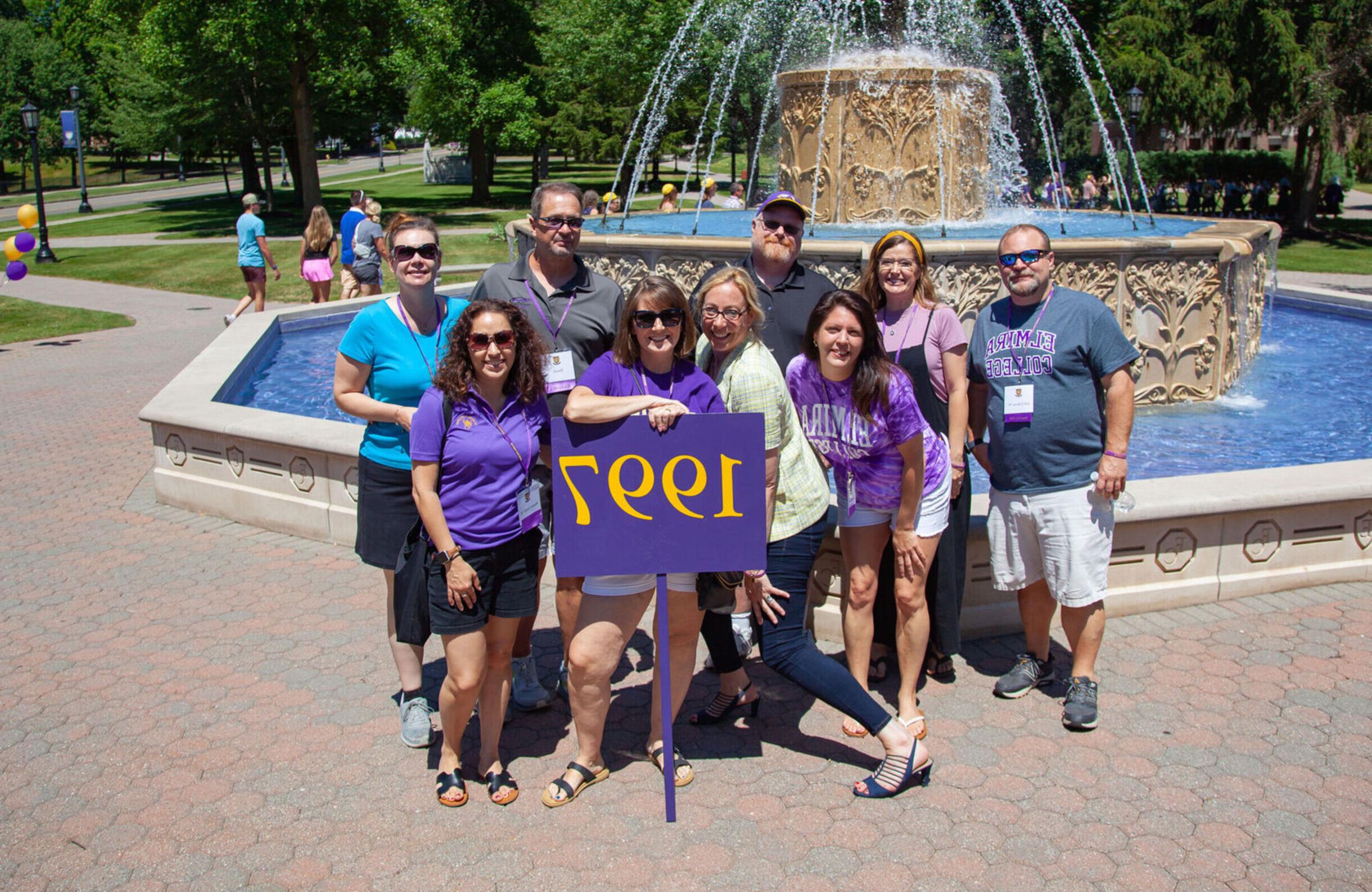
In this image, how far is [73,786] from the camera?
13.3 feet

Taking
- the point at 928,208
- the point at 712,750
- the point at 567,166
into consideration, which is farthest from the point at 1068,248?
the point at 567,166

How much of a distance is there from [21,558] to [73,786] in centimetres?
307

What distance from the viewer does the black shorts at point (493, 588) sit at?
384cm

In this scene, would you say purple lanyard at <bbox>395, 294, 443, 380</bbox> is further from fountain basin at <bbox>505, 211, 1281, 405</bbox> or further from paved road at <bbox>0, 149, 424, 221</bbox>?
paved road at <bbox>0, 149, 424, 221</bbox>

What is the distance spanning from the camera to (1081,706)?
4.40 m

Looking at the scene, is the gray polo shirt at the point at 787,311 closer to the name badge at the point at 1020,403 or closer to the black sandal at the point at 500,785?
the name badge at the point at 1020,403

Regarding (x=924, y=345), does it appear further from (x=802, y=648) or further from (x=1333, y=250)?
(x=1333, y=250)

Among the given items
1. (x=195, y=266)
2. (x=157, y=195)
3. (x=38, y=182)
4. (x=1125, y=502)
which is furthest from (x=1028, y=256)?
(x=157, y=195)

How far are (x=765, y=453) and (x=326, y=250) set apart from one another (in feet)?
39.5

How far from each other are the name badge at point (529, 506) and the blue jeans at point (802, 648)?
86cm

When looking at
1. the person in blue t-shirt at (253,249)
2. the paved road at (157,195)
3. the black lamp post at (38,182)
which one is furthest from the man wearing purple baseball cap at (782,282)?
the paved road at (157,195)

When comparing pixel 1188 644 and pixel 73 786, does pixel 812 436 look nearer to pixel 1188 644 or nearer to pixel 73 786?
pixel 1188 644

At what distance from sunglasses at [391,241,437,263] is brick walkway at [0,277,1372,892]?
1.92 m

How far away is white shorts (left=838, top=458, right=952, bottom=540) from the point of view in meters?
4.24
